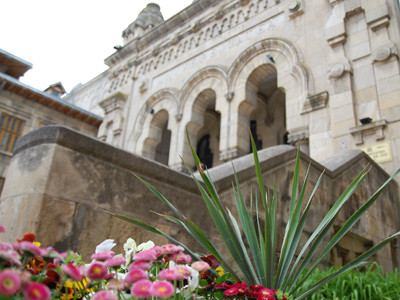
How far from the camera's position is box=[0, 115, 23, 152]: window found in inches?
534

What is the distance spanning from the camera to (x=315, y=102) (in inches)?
337

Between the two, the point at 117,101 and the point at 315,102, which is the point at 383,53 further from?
the point at 117,101

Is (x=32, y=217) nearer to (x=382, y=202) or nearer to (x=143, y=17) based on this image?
(x=382, y=202)

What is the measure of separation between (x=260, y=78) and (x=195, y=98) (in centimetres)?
265

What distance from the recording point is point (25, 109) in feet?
47.0

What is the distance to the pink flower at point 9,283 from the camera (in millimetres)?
681

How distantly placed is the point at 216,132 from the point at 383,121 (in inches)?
347

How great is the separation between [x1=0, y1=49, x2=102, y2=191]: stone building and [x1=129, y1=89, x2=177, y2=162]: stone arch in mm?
3216

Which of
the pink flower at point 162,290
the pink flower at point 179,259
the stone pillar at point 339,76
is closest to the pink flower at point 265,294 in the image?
the pink flower at point 179,259

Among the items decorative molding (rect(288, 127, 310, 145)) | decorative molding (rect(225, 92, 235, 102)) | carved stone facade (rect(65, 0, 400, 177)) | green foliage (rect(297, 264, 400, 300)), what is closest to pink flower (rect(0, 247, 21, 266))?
green foliage (rect(297, 264, 400, 300))

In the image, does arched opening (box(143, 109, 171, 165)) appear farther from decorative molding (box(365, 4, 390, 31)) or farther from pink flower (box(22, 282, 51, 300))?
pink flower (box(22, 282, 51, 300))

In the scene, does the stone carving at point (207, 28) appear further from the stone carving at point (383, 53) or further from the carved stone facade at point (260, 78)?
the stone carving at point (383, 53)

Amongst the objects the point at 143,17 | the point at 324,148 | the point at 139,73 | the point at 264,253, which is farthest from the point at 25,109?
the point at 264,253

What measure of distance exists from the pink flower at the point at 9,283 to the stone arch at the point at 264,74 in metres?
8.68
